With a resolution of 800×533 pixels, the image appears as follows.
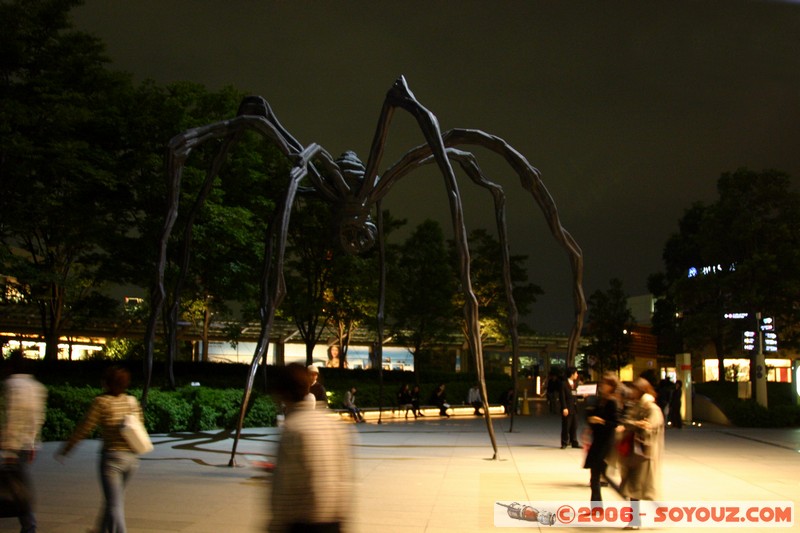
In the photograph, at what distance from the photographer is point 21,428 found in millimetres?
5352

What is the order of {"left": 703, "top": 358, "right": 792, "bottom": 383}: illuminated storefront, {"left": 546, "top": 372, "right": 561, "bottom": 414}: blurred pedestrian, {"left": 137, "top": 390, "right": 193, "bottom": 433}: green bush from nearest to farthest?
{"left": 137, "top": 390, "right": 193, "bottom": 433}: green bush → {"left": 546, "top": 372, "right": 561, "bottom": 414}: blurred pedestrian → {"left": 703, "top": 358, "right": 792, "bottom": 383}: illuminated storefront

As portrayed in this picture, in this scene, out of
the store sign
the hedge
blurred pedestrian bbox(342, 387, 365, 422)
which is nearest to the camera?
the hedge

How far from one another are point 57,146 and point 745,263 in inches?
870

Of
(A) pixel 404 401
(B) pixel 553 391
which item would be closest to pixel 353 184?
(B) pixel 553 391

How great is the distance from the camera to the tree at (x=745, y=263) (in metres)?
26.8

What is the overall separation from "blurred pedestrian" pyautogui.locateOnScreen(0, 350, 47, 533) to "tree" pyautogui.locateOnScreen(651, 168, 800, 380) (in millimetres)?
24136

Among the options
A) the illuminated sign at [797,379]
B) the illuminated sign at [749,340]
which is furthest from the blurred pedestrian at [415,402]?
the illuminated sign at [797,379]

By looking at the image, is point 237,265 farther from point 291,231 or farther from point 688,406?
point 688,406

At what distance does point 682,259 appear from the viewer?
53.0 metres

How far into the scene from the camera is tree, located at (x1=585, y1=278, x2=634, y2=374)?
5156 centimetres

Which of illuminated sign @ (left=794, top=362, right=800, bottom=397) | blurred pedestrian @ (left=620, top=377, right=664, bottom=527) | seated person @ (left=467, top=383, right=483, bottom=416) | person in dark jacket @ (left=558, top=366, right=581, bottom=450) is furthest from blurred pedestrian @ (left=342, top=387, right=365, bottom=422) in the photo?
blurred pedestrian @ (left=620, top=377, right=664, bottom=527)

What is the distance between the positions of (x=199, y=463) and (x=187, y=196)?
1082cm

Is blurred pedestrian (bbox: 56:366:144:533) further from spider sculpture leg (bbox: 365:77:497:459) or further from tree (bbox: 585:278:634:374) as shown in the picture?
→ tree (bbox: 585:278:634:374)

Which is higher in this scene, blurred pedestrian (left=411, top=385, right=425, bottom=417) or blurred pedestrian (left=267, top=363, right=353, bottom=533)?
blurred pedestrian (left=267, top=363, right=353, bottom=533)
